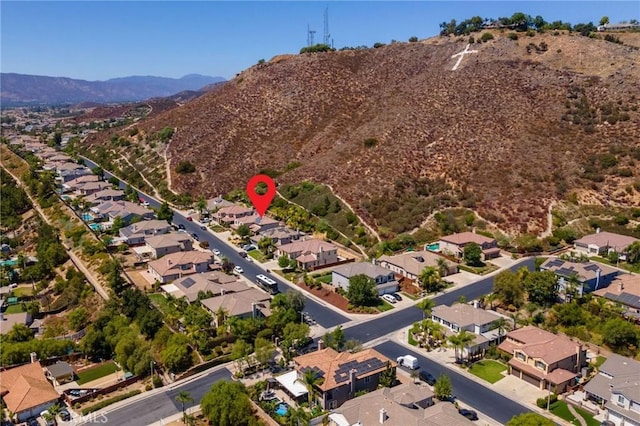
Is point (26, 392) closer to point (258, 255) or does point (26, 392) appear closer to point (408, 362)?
point (408, 362)

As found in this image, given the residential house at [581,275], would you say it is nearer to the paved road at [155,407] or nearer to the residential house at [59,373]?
the paved road at [155,407]

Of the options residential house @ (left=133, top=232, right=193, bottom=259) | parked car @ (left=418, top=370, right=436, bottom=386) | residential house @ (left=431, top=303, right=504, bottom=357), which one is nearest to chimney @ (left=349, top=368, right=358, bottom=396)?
parked car @ (left=418, top=370, right=436, bottom=386)

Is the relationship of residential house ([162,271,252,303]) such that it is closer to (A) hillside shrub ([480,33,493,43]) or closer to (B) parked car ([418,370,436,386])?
(B) parked car ([418,370,436,386])

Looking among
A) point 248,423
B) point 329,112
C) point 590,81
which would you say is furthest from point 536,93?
point 248,423

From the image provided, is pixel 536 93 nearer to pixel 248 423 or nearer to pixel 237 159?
pixel 237 159

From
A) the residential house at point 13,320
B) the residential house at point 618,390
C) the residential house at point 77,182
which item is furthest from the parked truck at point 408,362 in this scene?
the residential house at point 77,182

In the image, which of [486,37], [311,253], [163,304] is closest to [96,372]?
[163,304]
